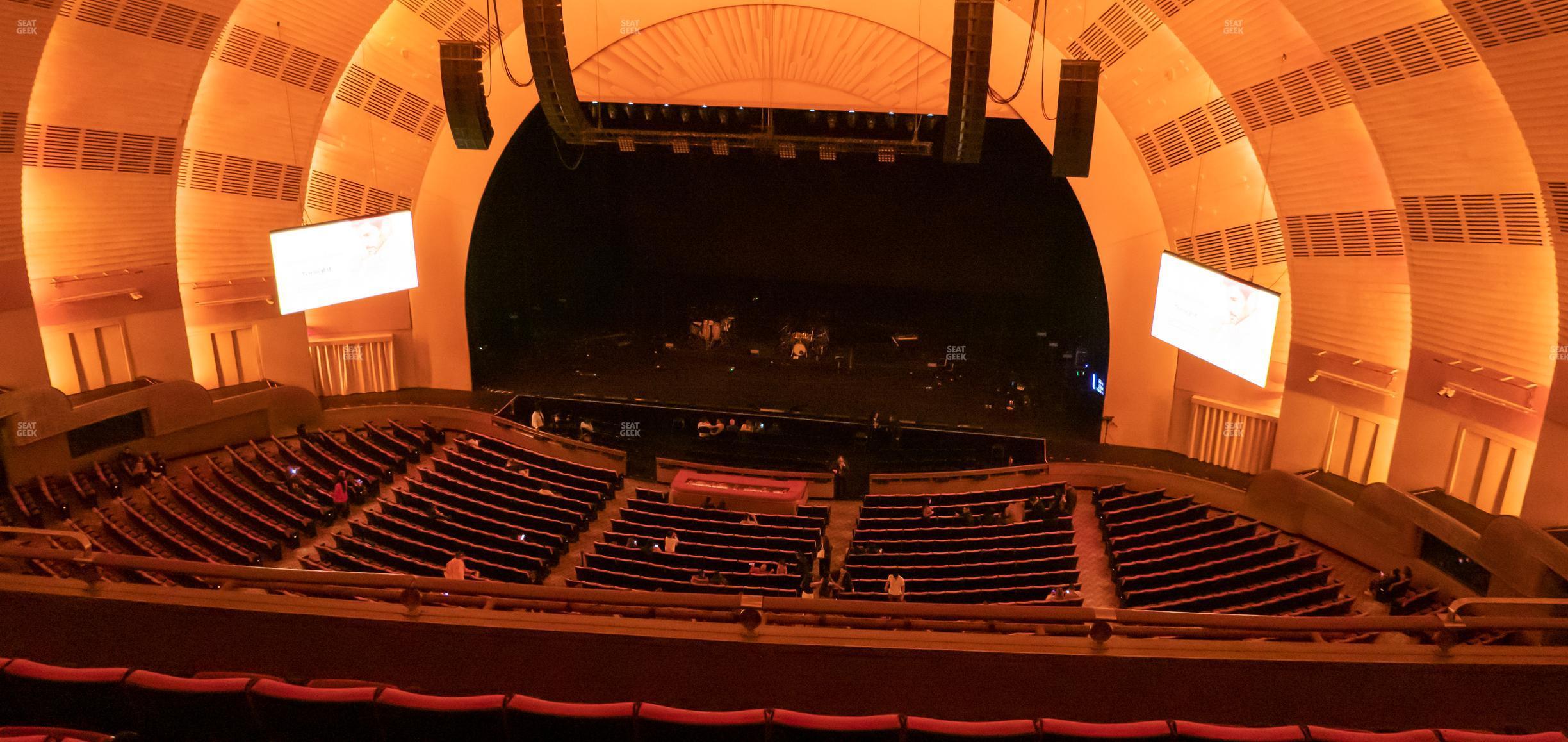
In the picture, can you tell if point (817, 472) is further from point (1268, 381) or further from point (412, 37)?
point (412, 37)

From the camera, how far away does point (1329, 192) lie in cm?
1521

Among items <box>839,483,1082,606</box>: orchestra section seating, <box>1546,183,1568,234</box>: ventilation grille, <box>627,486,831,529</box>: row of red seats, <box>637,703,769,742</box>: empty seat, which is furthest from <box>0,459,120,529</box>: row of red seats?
<box>1546,183,1568,234</box>: ventilation grille

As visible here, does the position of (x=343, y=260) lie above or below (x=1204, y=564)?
above

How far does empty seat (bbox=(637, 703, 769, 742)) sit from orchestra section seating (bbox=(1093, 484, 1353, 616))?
7081mm

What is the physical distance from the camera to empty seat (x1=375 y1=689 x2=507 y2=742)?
4707 mm

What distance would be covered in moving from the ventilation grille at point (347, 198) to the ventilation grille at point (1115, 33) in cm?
1397

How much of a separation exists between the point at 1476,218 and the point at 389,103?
18.9 meters

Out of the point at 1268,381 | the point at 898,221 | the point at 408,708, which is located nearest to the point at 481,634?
the point at 408,708

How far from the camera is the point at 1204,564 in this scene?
1292 centimetres

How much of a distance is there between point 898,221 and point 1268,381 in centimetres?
850

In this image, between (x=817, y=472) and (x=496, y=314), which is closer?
(x=817, y=472)

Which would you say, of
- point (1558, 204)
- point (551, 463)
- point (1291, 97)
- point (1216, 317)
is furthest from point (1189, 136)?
point (551, 463)

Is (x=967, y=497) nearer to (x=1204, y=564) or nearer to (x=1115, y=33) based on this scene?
(x=1204, y=564)

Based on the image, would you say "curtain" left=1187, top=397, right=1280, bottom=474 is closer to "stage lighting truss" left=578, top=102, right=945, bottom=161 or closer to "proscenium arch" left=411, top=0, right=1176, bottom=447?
"proscenium arch" left=411, top=0, right=1176, bottom=447
